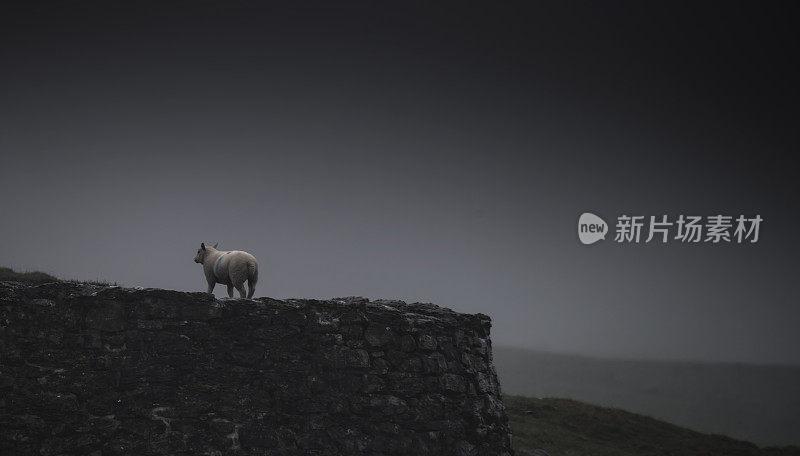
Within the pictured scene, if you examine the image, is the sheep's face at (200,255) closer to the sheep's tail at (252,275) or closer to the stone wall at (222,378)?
the sheep's tail at (252,275)

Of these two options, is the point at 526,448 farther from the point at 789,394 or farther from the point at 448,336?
the point at 789,394

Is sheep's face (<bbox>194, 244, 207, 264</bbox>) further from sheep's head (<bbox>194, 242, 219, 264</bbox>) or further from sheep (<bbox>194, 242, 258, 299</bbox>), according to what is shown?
sheep (<bbox>194, 242, 258, 299</bbox>)

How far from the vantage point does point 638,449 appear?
64.0ft

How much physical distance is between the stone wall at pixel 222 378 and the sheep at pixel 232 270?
3.42 meters

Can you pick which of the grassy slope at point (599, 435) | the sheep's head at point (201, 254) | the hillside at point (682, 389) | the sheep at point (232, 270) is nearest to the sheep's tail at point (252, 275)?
the sheep at point (232, 270)

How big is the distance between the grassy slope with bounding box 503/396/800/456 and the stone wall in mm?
9908

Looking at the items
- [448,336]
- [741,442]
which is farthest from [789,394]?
[448,336]

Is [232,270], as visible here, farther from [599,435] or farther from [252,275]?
[599,435]

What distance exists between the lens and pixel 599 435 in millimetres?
20500

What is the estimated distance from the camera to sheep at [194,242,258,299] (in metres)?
11.3

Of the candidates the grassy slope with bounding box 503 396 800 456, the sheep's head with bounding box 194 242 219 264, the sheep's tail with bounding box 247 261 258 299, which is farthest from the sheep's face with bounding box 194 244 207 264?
the grassy slope with bounding box 503 396 800 456

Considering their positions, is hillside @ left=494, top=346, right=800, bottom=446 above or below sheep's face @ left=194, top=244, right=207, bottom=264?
below

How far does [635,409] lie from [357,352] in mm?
64858

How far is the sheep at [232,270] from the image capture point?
11.3 meters
